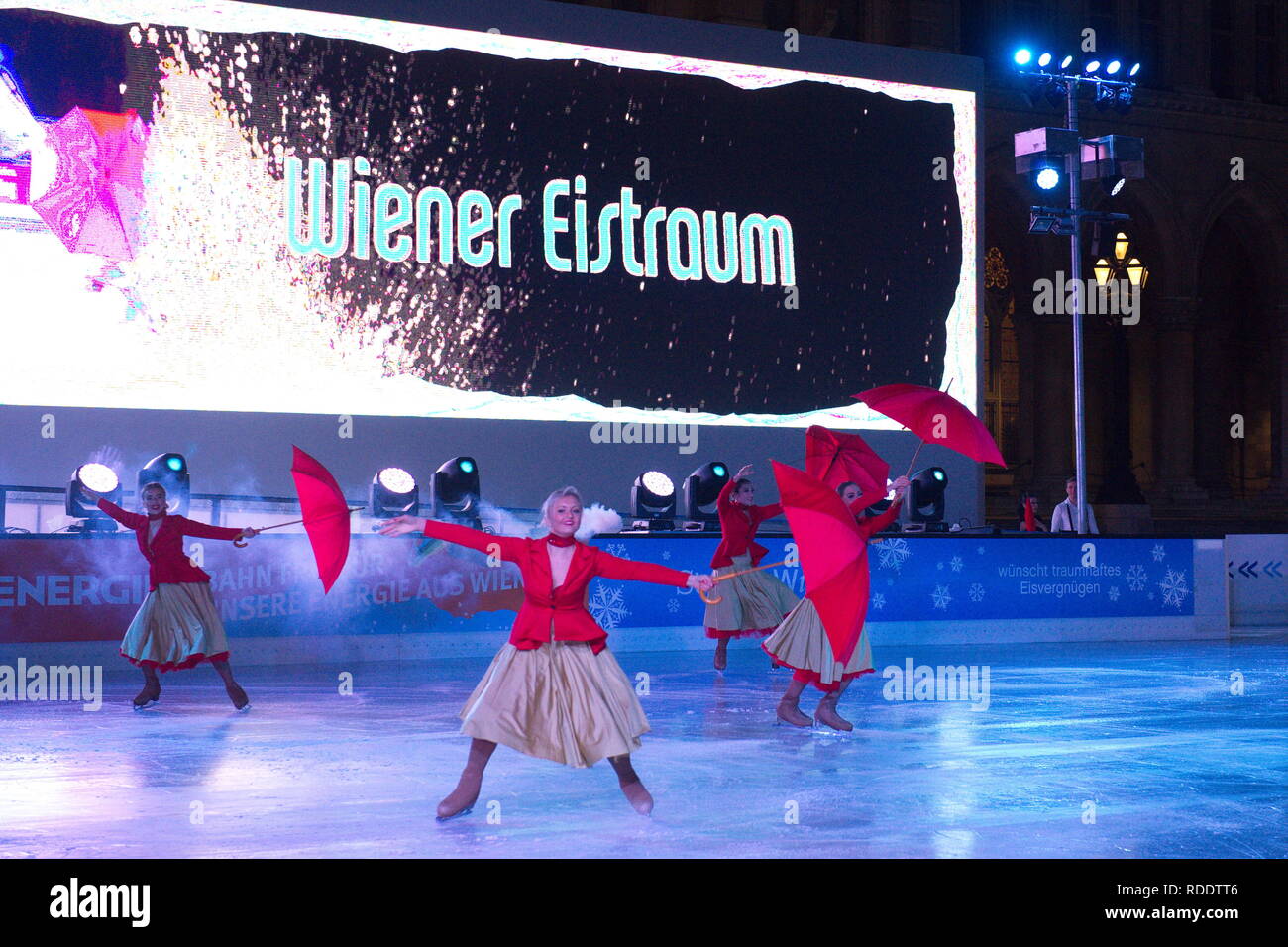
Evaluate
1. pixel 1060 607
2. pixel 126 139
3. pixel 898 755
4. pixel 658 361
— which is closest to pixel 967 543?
pixel 1060 607

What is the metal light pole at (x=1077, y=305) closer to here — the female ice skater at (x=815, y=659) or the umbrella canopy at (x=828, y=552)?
the female ice skater at (x=815, y=659)

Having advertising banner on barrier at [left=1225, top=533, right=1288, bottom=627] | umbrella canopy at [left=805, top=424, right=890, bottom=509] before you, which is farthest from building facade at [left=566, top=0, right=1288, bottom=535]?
umbrella canopy at [left=805, top=424, right=890, bottom=509]

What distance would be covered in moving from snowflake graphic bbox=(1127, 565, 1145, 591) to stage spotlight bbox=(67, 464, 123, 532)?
10.8 m

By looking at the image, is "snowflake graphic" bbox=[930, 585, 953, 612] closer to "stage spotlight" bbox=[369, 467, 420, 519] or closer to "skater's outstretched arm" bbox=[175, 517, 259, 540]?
"stage spotlight" bbox=[369, 467, 420, 519]

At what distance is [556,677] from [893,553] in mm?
9885

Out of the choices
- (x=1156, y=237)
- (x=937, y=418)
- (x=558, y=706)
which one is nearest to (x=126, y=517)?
(x=558, y=706)

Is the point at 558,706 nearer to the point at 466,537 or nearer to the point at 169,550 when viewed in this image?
the point at 466,537

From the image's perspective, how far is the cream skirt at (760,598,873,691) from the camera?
916 cm

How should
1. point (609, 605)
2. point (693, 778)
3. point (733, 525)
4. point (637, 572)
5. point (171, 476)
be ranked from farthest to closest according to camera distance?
point (609, 605), point (171, 476), point (733, 525), point (693, 778), point (637, 572)

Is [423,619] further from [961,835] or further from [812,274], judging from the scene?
[961,835]

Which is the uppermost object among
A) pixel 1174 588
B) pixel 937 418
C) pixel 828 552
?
pixel 937 418

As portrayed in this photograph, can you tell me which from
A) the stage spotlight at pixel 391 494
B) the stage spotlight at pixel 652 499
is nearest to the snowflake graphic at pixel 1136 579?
the stage spotlight at pixel 652 499

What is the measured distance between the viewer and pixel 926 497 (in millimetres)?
17828

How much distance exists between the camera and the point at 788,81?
61.7 ft
